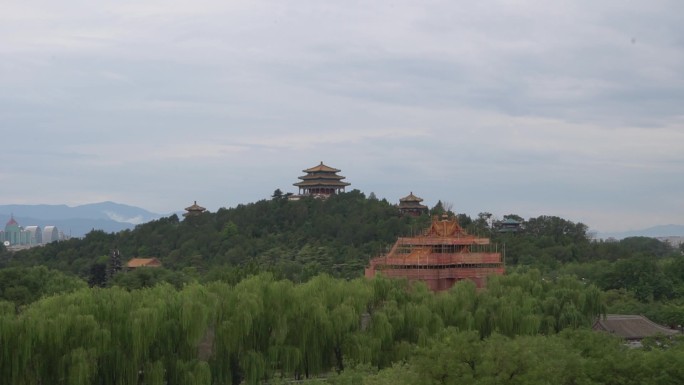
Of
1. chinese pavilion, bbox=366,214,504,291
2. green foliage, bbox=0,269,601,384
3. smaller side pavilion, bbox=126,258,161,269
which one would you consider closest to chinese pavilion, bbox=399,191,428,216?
smaller side pavilion, bbox=126,258,161,269

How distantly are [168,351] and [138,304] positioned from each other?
6.14 ft

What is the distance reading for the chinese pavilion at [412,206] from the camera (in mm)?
74812

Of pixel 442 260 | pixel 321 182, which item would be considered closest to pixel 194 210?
pixel 321 182

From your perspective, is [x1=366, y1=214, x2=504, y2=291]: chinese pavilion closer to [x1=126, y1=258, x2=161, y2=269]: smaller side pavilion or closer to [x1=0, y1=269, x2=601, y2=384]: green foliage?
[x1=0, y1=269, x2=601, y2=384]: green foliage

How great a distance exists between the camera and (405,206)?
7481 centimetres

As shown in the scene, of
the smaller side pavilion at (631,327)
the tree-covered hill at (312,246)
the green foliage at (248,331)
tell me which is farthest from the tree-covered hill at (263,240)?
the green foliage at (248,331)

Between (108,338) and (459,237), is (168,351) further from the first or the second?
(459,237)

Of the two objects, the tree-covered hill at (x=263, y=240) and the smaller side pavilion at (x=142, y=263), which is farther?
the smaller side pavilion at (x=142, y=263)

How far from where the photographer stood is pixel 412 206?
74.9 m

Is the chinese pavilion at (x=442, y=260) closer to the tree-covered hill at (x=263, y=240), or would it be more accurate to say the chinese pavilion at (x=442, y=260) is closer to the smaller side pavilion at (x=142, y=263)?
the tree-covered hill at (x=263, y=240)

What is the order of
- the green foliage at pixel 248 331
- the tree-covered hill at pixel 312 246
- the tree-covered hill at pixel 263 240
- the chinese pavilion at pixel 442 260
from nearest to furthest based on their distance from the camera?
the green foliage at pixel 248 331 → the chinese pavilion at pixel 442 260 → the tree-covered hill at pixel 312 246 → the tree-covered hill at pixel 263 240

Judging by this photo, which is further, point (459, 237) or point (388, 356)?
point (459, 237)

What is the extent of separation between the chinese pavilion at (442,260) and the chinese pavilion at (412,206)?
2820 cm

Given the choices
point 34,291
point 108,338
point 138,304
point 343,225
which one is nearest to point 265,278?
point 138,304
